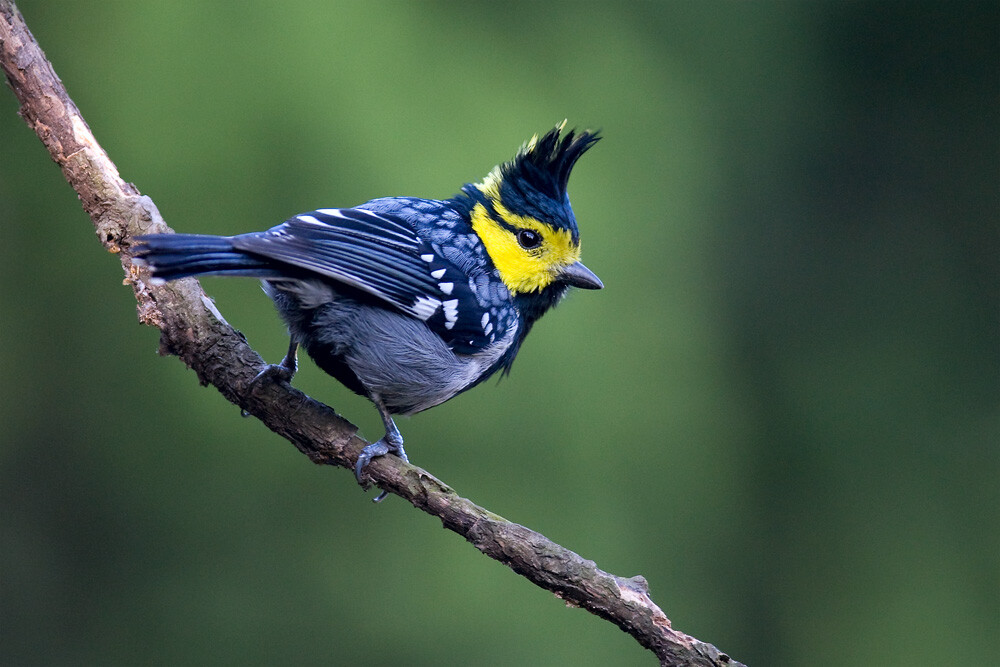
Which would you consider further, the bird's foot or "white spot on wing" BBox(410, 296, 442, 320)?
"white spot on wing" BBox(410, 296, 442, 320)

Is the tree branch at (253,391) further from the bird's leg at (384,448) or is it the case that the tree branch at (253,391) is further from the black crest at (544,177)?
the black crest at (544,177)

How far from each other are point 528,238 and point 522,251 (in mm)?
53

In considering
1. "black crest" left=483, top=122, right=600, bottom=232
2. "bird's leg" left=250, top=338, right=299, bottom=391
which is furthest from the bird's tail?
Result: "black crest" left=483, top=122, right=600, bottom=232

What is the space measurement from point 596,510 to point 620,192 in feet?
5.42

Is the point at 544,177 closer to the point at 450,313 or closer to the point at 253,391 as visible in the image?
the point at 450,313

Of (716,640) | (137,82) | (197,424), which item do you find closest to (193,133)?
Answer: (137,82)

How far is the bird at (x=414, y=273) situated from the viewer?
256 centimetres

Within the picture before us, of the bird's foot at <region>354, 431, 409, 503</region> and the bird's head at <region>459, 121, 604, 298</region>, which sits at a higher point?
the bird's head at <region>459, 121, 604, 298</region>

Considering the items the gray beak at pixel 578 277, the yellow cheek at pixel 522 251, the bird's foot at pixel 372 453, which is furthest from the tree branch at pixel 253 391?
the gray beak at pixel 578 277

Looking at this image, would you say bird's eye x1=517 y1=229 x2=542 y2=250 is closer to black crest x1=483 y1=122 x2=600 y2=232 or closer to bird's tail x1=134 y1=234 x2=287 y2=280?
black crest x1=483 y1=122 x2=600 y2=232

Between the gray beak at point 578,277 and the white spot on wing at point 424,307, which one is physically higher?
the gray beak at point 578,277

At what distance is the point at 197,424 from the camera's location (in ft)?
14.9

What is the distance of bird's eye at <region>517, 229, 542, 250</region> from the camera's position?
321cm

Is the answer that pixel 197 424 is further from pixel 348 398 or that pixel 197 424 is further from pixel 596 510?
pixel 596 510
